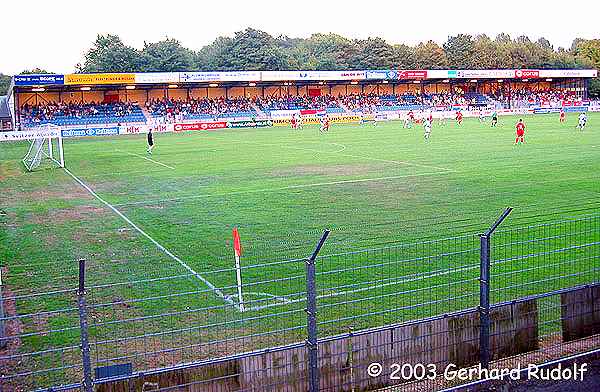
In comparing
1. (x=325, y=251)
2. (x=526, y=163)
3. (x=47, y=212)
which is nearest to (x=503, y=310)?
(x=325, y=251)

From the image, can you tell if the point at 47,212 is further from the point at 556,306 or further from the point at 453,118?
the point at 453,118

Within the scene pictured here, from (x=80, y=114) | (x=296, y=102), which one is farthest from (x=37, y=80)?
(x=296, y=102)

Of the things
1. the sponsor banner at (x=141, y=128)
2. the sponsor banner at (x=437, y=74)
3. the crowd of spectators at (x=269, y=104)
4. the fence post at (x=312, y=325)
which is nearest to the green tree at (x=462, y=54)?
the crowd of spectators at (x=269, y=104)

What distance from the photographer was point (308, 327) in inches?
273

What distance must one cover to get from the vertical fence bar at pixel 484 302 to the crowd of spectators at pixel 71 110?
69332mm

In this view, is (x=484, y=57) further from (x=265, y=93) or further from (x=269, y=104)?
(x=269, y=104)

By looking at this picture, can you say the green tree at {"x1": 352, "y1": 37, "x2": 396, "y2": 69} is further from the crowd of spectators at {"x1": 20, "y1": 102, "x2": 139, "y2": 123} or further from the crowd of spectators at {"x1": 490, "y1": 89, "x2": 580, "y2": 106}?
the crowd of spectators at {"x1": 20, "y1": 102, "x2": 139, "y2": 123}

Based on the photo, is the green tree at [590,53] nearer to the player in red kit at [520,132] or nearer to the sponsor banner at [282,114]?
the sponsor banner at [282,114]

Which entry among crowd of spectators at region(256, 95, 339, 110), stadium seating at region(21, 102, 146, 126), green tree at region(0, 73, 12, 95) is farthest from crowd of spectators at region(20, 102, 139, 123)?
green tree at region(0, 73, 12, 95)

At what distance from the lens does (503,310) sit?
8.34m

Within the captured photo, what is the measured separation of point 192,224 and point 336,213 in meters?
4.00

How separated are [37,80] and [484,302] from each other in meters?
69.3

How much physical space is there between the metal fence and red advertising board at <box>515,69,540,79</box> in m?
89.6

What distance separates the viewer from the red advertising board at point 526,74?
9856 cm
